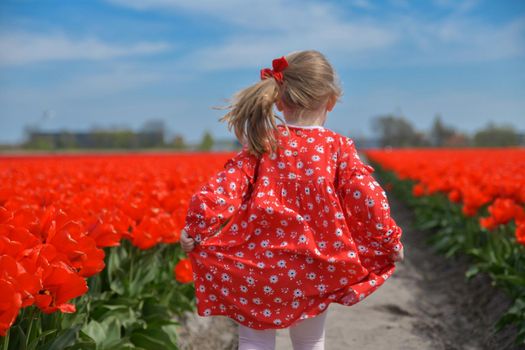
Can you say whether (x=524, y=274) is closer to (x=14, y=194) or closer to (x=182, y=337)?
(x=182, y=337)

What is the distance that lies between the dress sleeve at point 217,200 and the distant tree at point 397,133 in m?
73.9

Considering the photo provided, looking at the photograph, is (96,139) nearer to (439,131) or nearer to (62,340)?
(439,131)

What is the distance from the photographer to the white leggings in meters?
2.48

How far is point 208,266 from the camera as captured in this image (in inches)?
95.7

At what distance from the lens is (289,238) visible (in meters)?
2.38

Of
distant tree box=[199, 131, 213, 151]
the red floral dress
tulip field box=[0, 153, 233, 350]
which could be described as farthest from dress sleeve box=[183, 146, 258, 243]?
distant tree box=[199, 131, 213, 151]

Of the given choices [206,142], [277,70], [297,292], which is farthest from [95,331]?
[206,142]

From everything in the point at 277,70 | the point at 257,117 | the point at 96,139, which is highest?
the point at 277,70

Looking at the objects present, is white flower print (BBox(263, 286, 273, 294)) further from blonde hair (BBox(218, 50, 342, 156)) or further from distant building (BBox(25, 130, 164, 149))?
distant building (BBox(25, 130, 164, 149))

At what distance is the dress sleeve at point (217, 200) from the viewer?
2.37 meters

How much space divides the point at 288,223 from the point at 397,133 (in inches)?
3026

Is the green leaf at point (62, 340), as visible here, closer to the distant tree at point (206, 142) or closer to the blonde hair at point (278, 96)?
the blonde hair at point (278, 96)

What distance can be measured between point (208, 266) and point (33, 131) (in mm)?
74676

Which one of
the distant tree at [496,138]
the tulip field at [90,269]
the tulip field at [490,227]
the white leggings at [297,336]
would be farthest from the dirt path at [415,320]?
the distant tree at [496,138]
